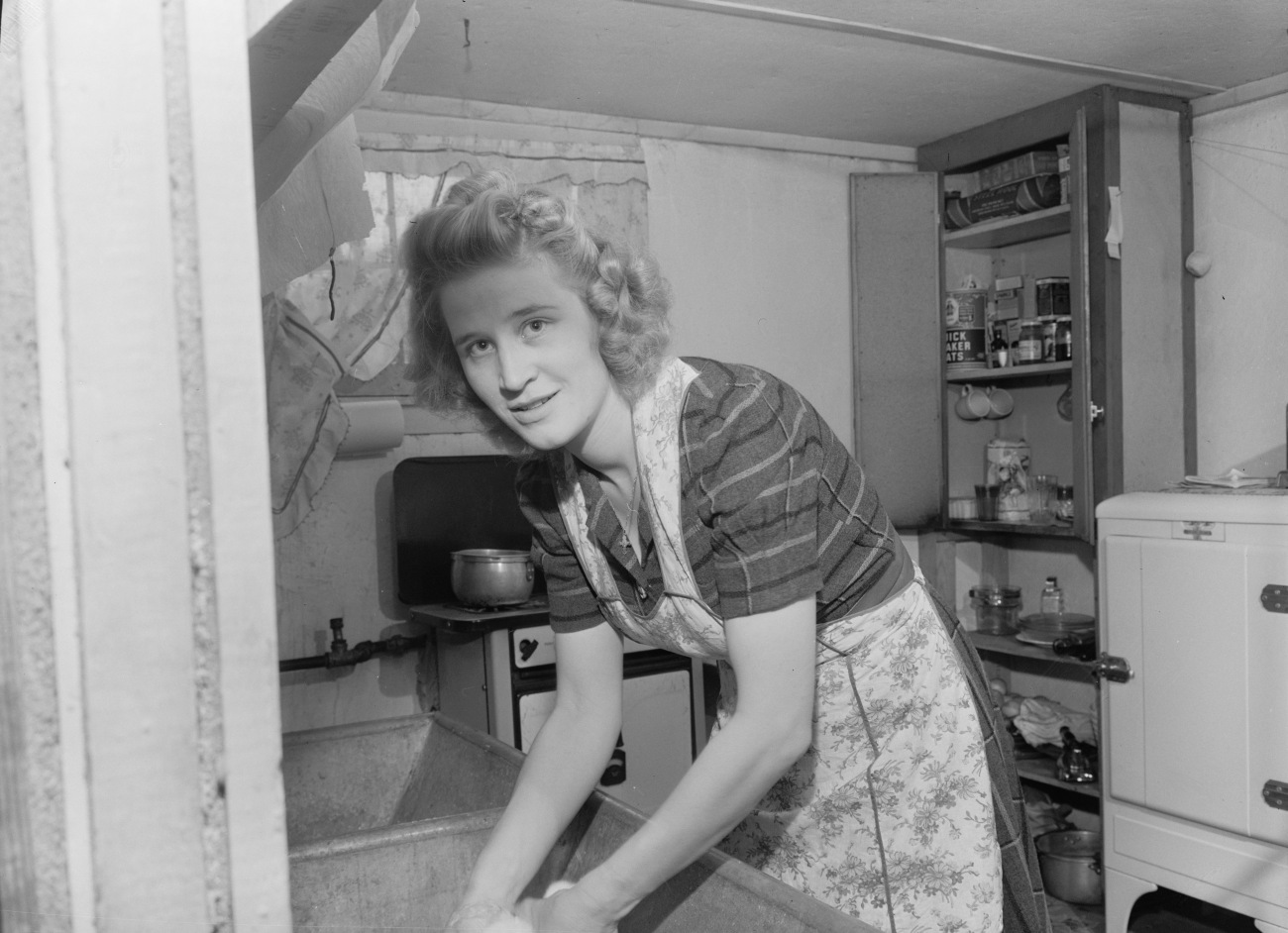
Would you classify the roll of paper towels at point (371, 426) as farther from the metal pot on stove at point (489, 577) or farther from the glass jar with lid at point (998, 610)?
the glass jar with lid at point (998, 610)

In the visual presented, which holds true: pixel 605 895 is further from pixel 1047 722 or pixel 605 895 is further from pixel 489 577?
pixel 1047 722

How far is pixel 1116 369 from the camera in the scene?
3.39 meters

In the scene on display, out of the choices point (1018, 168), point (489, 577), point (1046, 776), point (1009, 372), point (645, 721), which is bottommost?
point (1046, 776)

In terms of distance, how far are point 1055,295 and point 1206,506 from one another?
1.07 metres

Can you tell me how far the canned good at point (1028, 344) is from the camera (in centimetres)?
369

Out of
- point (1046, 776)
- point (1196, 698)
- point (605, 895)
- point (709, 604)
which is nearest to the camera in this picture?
point (605, 895)

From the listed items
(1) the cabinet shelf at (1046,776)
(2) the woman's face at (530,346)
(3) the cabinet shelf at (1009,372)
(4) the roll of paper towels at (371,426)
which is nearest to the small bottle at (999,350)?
(3) the cabinet shelf at (1009,372)

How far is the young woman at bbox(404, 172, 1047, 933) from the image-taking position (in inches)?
43.1

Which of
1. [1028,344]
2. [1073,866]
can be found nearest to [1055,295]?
[1028,344]

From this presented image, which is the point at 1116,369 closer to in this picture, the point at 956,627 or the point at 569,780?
the point at 956,627

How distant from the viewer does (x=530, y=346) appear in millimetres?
1161

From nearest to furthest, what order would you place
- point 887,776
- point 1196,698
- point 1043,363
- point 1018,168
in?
1. point 887,776
2. point 1196,698
3. point 1043,363
4. point 1018,168

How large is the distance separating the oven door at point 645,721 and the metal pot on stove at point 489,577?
8.7 inches

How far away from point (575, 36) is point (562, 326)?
1.96 meters
